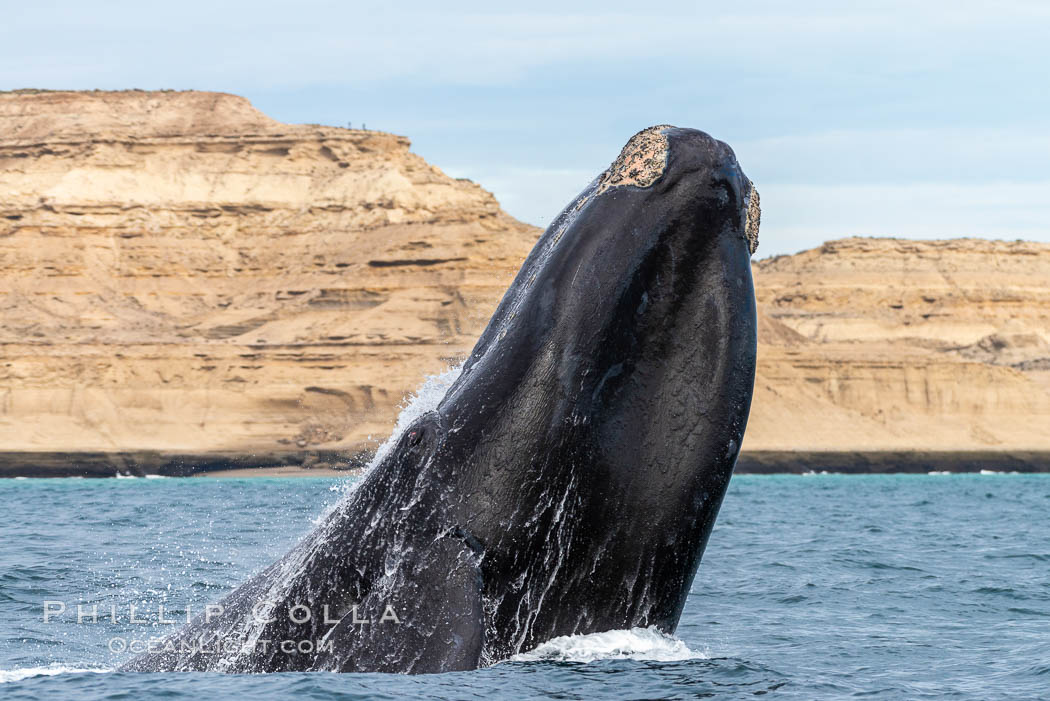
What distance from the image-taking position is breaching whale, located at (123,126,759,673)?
4305mm

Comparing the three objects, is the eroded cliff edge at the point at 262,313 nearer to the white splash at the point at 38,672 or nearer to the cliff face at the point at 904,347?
the cliff face at the point at 904,347

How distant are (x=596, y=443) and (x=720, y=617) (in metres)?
7.07

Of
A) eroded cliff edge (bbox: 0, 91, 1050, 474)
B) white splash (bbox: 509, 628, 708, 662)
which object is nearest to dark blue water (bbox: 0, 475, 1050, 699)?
white splash (bbox: 509, 628, 708, 662)

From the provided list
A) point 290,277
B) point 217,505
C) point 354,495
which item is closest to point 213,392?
point 290,277

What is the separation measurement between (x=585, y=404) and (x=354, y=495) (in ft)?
2.97

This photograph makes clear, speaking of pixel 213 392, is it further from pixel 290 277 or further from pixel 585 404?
pixel 585 404

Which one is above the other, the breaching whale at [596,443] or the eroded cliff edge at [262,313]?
the eroded cliff edge at [262,313]

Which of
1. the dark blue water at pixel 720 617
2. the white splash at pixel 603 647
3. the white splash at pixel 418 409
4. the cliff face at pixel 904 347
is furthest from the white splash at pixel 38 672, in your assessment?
the cliff face at pixel 904 347

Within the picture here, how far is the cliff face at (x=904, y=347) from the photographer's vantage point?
250 ft

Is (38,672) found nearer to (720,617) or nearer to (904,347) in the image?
(720,617)

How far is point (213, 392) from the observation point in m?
68.6

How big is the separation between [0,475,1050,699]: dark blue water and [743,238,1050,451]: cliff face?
49278mm

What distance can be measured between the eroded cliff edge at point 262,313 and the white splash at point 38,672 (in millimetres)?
57774

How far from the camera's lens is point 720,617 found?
11008mm
